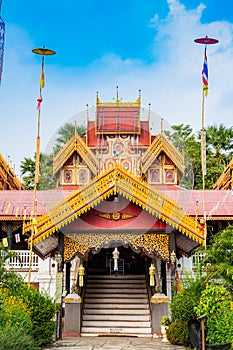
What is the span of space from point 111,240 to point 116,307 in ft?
7.80

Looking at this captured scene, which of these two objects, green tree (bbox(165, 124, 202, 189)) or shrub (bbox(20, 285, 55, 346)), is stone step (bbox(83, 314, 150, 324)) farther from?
green tree (bbox(165, 124, 202, 189))

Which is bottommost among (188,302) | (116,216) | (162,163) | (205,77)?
(188,302)

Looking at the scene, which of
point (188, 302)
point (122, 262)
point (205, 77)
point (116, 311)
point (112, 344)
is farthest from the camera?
point (122, 262)

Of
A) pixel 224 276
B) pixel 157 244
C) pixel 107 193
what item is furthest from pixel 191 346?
pixel 107 193

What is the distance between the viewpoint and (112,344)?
39.0 ft

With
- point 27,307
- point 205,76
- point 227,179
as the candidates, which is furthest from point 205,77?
point 227,179

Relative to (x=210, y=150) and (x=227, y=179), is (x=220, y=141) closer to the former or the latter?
(x=210, y=150)

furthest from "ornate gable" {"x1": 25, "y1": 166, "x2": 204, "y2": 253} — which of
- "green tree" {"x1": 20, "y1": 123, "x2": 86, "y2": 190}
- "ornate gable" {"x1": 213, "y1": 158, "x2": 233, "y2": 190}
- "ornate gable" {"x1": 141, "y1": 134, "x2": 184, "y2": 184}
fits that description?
"ornate gable" {"x1": 141, "y1": 134, "x2": 184, "y2": 184}

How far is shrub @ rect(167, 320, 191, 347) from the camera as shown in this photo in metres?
11.4

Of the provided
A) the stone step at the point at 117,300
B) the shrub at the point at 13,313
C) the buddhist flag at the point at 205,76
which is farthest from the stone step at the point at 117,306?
the buddhist flag at the point at 205,76

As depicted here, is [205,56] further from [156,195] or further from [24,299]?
[24,299]

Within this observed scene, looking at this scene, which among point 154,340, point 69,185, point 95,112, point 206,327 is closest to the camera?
point 206,327

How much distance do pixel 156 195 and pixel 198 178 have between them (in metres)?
22.5

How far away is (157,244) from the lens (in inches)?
544
